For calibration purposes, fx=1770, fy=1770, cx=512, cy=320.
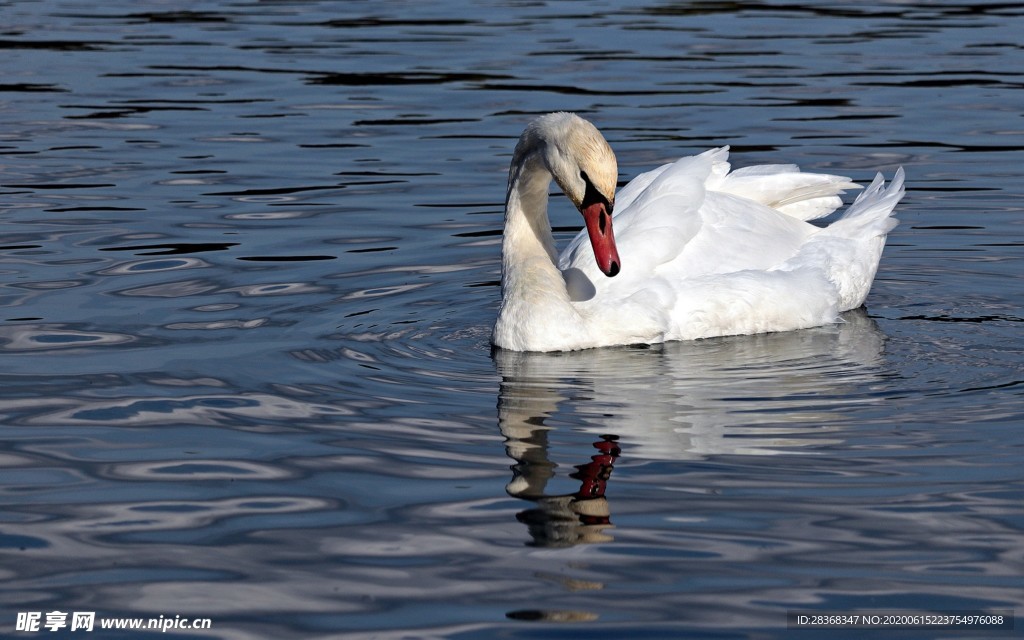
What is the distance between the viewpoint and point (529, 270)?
Answer: 980 centimetres

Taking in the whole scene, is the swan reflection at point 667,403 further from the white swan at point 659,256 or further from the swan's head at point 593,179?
the swan's head at point 593,179

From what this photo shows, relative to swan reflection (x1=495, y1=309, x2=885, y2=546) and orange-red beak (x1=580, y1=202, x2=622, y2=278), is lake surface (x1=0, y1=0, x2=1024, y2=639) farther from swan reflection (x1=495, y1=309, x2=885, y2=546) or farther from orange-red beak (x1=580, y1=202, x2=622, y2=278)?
orange-red beak (x1=580, y1=202, x2=622, y2=278)

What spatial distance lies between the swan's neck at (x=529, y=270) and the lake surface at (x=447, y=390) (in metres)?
0.23

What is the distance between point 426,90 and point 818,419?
1161 cm

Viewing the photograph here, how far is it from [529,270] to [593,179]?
911 millimetres

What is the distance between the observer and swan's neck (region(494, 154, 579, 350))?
380 inches

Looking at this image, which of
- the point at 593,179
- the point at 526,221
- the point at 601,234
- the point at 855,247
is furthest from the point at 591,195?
the point at 855,247

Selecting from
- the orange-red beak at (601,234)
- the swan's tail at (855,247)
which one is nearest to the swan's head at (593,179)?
the orange-red beak at (601,234)

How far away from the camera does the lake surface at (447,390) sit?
6.17 m

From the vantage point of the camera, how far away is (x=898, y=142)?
→ 51.8 feet

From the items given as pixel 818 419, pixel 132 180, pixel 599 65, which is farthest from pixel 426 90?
pixel 818 419

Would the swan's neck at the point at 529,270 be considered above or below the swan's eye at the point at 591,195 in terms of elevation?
below

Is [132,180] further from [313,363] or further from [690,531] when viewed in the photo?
[690,531]

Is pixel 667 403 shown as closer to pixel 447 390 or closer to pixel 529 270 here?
pixel 447 390
